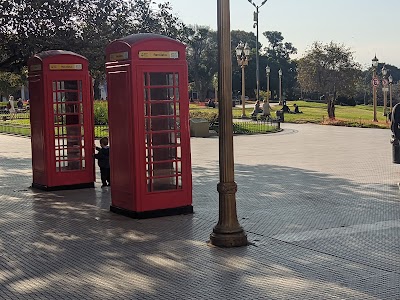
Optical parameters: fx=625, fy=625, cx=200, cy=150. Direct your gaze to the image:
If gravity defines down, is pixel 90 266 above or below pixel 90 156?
below

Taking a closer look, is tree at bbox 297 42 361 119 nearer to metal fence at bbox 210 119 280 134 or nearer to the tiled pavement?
metal fence at bbox 210 119 280 134

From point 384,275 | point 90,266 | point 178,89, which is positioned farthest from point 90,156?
point 384,275

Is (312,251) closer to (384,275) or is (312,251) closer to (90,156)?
(384,275)

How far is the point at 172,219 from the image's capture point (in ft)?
31.8

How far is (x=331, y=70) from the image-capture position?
1722 inches

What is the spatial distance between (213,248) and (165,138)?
2674 mm

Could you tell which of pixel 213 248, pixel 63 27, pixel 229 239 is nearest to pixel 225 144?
pixel 229 239

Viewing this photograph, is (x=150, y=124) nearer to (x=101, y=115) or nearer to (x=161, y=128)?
(x=161, y=128)

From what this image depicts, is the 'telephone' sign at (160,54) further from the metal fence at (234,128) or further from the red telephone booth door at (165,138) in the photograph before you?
the metal fence at (234,128)

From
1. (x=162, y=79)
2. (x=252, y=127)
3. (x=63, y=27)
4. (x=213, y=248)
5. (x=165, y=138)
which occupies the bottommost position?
(x=213, y=248)

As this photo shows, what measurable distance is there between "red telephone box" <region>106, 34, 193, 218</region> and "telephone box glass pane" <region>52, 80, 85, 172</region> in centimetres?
283

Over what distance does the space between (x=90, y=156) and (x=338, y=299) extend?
8.35 meters

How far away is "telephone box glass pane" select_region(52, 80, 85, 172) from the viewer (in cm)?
1279

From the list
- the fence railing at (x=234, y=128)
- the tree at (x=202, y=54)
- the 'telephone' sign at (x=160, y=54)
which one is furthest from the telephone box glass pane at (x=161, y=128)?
the tree at (x=202, y=54)
